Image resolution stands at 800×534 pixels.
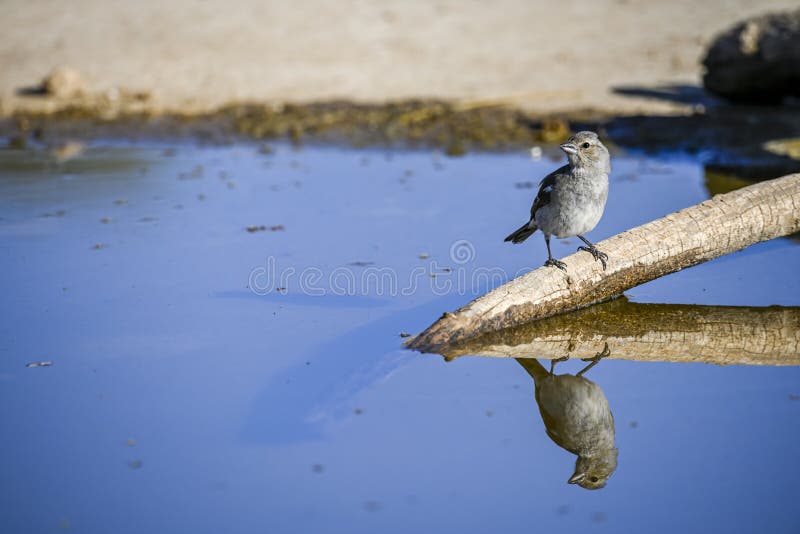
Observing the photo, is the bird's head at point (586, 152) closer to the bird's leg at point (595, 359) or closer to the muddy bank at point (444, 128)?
the bird's leg at point (595, 359)

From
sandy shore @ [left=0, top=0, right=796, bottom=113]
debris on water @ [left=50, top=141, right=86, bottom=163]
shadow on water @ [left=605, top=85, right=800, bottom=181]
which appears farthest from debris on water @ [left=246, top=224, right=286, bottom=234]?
sandy shore @ [left=0, top=0, right=796, bottom=113]

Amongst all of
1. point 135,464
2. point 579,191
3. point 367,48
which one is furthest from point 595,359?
point 367,48

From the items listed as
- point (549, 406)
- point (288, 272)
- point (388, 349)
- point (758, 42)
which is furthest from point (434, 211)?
point (758, 42)

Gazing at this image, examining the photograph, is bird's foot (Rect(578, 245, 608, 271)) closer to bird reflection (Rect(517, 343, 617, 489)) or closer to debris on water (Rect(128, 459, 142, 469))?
bird reflection (Rect(517, 343, 617, 489))

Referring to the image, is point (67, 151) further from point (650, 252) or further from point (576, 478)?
point (576, 478)

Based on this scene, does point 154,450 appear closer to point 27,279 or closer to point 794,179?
point 27,279

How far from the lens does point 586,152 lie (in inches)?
241

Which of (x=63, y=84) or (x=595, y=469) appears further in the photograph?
(x=63, y=84)

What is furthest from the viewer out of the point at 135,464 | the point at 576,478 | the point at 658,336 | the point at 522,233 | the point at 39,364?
the point at 522,233

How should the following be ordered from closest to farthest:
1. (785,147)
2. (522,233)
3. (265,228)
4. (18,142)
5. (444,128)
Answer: (522,233) < (265,228) < (785,147) < (444,128) < (18,142)

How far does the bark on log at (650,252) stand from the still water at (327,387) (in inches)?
16.8

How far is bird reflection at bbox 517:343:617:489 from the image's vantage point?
4531 mm

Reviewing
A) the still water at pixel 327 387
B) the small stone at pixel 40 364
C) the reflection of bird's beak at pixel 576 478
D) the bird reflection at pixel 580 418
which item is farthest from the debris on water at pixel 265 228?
the reflection of bird's beak at pixel 576 478

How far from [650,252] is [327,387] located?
99.3 inches
